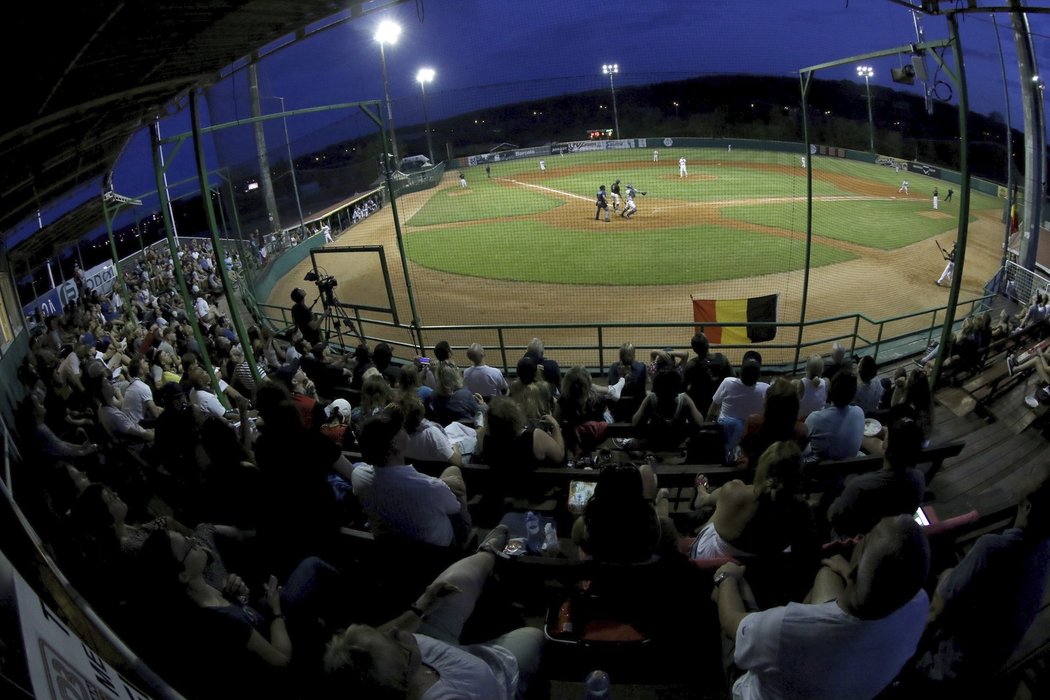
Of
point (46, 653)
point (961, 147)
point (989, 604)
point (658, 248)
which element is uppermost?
point (961, 147)

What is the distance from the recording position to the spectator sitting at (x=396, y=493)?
9.86 ft

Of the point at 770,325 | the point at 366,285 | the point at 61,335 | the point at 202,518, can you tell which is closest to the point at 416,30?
the point at 366,285

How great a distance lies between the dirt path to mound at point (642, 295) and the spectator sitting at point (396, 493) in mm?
9387

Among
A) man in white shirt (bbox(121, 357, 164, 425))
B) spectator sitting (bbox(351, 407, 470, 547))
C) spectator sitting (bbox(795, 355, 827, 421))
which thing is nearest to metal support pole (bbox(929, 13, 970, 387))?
spectator sitting (bbox(795, 355, 827, 421))

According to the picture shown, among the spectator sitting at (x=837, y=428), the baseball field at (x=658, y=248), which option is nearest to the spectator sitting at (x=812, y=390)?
the spectator sitting at (x=837, y=428)

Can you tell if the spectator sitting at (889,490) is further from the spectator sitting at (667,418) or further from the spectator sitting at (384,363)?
the spectator sitting at (384,363)

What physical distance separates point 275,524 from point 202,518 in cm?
165

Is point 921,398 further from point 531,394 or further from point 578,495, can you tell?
point 531,394

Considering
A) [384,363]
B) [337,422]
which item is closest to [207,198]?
[384,363]

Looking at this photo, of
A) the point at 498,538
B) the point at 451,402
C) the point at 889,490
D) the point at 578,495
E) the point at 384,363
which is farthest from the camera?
the point at 384,363

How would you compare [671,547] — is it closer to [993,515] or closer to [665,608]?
[665,608]

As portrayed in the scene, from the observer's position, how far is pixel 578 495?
153 inches

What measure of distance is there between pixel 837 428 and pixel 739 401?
0.84 metres

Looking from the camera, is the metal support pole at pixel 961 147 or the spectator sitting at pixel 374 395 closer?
the spectator sitting at pixel 374 395
